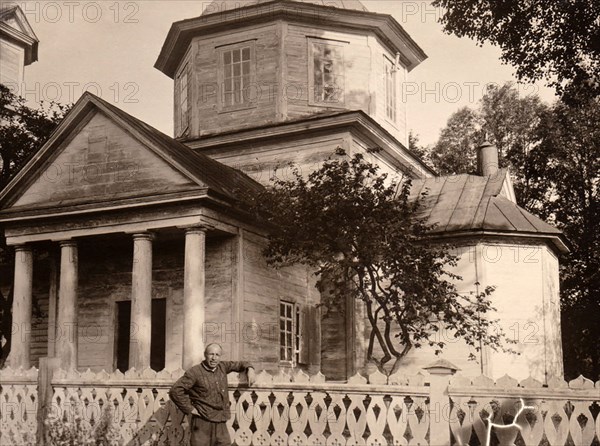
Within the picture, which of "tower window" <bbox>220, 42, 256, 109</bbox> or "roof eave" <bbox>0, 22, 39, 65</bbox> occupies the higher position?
"roof eave" <bbox>0, 22, 39, 65</bbox>

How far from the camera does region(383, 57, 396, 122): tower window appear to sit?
20766 millimetres

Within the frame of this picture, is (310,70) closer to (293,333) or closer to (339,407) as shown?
(293,333)

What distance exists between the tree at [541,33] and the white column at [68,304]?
343 inches

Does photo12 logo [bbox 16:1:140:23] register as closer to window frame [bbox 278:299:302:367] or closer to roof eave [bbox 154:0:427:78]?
roof eave [bbox 154:0:427:78]

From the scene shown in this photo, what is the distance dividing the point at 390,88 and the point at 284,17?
3.84 meters

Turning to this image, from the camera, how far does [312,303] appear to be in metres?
17.8

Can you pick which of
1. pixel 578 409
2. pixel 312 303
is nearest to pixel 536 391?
pixel 578 409

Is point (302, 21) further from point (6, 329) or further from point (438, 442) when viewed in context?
point (438, 442)

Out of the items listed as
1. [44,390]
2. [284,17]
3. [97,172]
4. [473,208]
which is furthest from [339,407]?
[284,17]

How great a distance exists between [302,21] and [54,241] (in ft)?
28.6

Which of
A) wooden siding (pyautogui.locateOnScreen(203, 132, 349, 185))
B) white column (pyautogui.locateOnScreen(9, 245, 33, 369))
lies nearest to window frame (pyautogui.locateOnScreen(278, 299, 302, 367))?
wooden siding (pyautogui.locateOnScreen(203, 132, 349, 185))

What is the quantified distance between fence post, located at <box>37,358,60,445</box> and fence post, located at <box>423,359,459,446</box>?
516cm

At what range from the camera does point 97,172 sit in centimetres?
1520

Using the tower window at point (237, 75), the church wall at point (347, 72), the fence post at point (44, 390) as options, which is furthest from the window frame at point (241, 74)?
the fence post at point (44, 390)
